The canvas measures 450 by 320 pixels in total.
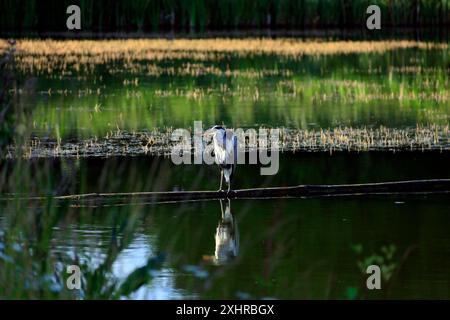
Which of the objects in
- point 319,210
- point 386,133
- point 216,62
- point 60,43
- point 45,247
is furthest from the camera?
point 60,43

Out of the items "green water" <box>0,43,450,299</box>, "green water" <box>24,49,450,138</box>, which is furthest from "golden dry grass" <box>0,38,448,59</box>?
"green water" <box>0,43,450,299</box>

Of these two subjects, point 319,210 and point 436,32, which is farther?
point 436,32

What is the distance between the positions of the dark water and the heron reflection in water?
0.04ft

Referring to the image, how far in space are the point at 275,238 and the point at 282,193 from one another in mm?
1290

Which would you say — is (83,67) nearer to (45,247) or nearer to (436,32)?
(436,32)

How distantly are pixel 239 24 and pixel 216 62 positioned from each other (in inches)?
563

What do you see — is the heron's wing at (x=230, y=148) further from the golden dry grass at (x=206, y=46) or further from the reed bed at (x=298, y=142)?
the golden dry grass at (x=206, y=46)

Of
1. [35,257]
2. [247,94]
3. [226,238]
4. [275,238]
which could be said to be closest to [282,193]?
[275,238]

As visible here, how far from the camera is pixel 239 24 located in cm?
4969

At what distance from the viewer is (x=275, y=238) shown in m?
12.8

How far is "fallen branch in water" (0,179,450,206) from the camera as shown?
43.5 ft

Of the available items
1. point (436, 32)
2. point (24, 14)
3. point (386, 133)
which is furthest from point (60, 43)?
point (386, 133)

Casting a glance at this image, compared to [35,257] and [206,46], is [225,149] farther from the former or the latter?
[206,46]

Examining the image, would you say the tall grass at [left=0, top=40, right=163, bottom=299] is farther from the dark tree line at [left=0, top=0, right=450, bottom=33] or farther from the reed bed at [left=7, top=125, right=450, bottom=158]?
the dark tree line at [left=0, top=0, right=450, bottom=33]
